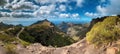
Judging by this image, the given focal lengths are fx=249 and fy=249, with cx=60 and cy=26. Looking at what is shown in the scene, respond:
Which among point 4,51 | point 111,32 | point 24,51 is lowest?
point 24,51

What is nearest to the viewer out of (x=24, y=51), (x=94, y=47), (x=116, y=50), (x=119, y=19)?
(x=116, y=50)

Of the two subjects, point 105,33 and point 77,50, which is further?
point 77,50

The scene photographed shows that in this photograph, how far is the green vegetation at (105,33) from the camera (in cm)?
6816

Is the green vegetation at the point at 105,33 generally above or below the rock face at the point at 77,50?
above

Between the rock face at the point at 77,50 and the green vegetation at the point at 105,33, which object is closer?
the rock face at the point at 77,50

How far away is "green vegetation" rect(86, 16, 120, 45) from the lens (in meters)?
68.2

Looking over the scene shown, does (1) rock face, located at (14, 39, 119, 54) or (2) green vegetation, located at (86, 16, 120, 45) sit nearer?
(1) rock face, located at (14, 39, 119, 54)

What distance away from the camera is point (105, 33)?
6869 cm

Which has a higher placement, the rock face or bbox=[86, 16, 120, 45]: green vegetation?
bbox=[86, 16, 120, 45]: green vegetation

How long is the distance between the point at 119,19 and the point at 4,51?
35.0m

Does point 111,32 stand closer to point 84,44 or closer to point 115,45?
point 115,45

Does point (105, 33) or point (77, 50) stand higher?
point (105, 33)

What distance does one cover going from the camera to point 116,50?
2569 inches

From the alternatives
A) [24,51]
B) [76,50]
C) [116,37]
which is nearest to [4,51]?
[24,51]
